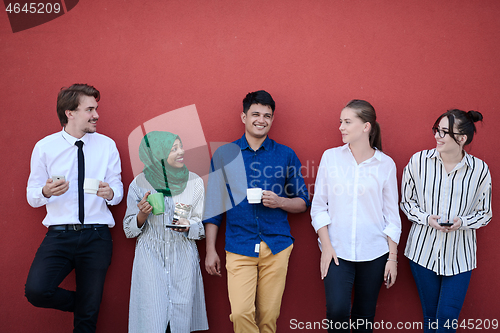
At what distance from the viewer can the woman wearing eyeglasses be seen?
257 centimetres

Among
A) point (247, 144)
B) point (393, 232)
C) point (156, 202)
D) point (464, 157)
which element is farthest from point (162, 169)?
point (464, 157)

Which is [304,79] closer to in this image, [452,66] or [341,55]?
[341,55]

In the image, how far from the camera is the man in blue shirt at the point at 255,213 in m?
2.60

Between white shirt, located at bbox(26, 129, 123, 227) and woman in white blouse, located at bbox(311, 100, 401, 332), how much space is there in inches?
63.4

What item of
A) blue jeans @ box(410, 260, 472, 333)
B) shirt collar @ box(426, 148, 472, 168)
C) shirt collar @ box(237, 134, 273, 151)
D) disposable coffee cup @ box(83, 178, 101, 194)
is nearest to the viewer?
disposable coffee cup @ box(83, 178, 101, 194)

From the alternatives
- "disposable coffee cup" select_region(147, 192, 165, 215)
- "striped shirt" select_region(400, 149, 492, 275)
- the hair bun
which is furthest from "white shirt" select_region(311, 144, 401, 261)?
"disposable coffee cup" select_region(147, 192, 165, 215)

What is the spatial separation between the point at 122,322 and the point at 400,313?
2.35 m

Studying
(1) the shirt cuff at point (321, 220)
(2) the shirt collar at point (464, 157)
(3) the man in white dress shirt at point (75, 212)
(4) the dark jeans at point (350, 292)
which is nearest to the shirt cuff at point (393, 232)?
(4) the dark jeans at point (350, 292)

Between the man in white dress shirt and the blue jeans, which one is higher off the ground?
the man in white dress shirt

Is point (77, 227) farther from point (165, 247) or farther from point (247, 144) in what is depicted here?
point (247, 144)

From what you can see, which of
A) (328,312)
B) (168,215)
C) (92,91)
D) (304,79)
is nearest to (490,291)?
(328,312)

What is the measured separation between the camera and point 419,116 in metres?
3.07

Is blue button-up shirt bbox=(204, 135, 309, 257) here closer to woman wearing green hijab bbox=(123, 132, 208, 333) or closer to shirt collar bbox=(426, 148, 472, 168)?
woman wearing green hijab bbox=(123, 132, 208, 333)

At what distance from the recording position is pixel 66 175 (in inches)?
107
